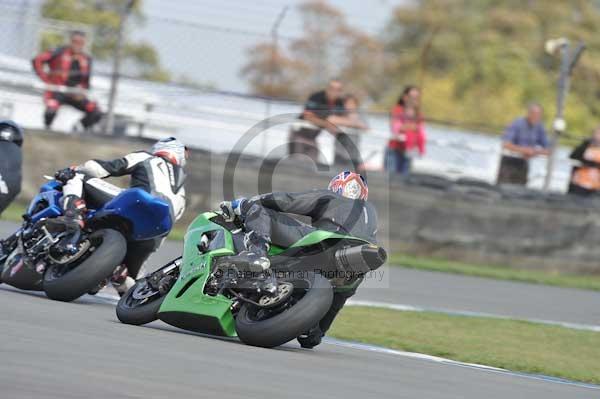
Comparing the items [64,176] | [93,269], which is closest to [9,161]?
[64,176]

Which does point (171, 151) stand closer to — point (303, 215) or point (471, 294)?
point (303, 215)

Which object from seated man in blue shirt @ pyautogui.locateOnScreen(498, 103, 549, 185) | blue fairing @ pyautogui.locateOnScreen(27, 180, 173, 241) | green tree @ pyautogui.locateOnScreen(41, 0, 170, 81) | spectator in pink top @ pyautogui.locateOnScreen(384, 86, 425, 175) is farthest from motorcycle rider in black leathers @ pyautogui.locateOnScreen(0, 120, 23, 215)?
seated man in blue shirt @ pyautogui.locateOnScreen(498, 103, 549, 185)

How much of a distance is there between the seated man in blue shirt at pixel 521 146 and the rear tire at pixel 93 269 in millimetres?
8399

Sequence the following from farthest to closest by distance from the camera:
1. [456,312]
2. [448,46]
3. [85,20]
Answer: [448,46]
[85,20]
[456,312]

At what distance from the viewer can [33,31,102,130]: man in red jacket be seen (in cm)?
1524

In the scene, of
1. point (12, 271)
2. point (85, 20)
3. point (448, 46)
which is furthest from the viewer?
point (448, 46)

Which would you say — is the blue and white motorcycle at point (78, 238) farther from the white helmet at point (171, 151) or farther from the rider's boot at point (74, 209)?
the white helmet at point (171, 151)

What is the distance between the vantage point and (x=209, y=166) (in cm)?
1477

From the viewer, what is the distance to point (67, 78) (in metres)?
15.3

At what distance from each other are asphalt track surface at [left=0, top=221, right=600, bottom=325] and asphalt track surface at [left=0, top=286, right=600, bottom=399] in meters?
3.82

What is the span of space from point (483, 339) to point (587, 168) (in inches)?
259

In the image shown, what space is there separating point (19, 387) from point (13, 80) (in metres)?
11.4

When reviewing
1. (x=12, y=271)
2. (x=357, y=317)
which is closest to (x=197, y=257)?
(x=12, y=271)

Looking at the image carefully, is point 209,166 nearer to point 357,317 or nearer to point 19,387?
point 357,317
